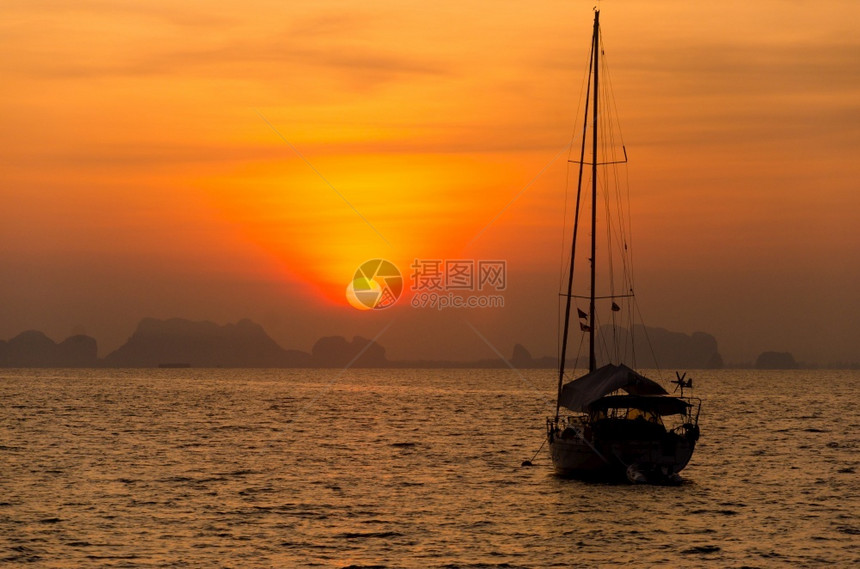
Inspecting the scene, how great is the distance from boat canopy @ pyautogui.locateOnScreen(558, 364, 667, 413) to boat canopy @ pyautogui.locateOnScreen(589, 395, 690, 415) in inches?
12.9

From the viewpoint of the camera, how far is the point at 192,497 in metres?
54.2

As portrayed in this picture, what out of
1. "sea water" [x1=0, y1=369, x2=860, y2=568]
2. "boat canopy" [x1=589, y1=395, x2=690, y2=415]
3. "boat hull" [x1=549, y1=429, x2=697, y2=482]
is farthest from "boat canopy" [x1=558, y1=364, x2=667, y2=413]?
"sea water" [x1=0, y1=369, x2=860, y2=568]

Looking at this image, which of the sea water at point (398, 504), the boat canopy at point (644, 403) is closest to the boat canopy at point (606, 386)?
the boat canopy at point (644, 403)

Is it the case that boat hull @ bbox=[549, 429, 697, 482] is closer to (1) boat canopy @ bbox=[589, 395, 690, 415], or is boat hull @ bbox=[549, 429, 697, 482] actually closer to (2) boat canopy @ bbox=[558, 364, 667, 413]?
(1) boat canopy @ bbox=[589, 395, 690, 415]

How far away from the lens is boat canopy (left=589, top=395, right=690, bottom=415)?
53.7 meters

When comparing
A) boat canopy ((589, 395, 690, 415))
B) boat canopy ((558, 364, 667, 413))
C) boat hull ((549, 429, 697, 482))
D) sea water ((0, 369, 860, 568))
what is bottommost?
sea water ((0, 369, 860, 568))

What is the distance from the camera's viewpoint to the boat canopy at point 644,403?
53.7m

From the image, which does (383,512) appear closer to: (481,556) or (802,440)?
(481,556)

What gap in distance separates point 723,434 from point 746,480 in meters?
42.0

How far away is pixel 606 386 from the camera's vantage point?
2136 inches

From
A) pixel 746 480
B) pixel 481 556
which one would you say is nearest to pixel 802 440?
pixel 746 480

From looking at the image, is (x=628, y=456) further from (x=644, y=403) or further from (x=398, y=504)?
(x=398, y=504)

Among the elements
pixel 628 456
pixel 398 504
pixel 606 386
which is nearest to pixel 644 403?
pixel 606 386

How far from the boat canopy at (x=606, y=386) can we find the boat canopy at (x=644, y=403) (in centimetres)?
33
